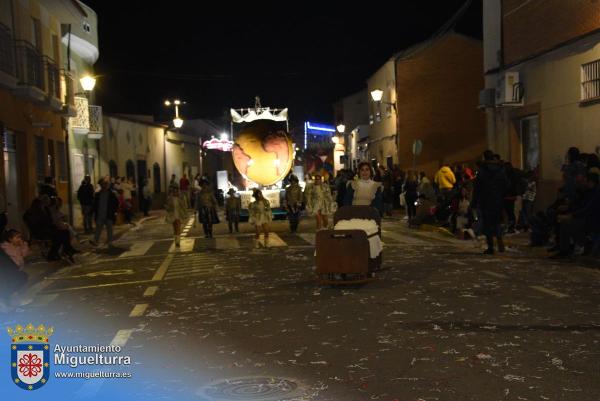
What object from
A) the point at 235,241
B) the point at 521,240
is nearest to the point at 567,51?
the point at 521,240

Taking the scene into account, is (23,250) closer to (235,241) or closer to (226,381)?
(226,381)

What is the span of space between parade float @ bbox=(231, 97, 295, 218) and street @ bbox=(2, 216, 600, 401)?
1124 cm

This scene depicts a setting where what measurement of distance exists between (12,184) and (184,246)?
6.61 m

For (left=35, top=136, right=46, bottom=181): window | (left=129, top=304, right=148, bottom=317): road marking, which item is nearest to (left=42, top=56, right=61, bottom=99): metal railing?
(left=35, top=136, right=46, bottom=181): window

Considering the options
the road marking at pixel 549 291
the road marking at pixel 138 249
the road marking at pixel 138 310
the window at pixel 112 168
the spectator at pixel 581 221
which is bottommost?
the road marking at pixel 138 249

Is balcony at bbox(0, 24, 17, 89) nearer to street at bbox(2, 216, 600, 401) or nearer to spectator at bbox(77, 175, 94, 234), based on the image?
spectator at bbox(77, 175, 94, 234)

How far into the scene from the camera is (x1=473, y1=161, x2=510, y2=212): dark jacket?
14.2 meters

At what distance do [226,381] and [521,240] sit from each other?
12151mm

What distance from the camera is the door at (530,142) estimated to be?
70.9ft

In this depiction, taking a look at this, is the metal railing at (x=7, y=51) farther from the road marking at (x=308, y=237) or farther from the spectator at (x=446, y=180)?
the spectator at (x=446, y=180)

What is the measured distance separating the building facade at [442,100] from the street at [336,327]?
78.0ft

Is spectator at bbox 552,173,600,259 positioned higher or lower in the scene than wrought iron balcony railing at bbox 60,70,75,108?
lower

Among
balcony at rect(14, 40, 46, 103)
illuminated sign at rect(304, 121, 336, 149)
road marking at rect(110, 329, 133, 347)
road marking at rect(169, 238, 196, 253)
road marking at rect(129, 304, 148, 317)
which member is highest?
illuminated sign at rect(304, 121, 336, 149)

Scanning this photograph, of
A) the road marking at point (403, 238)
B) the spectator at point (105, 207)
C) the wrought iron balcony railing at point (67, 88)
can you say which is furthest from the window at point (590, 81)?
the wrought iron balcony railing at point (67, 88)
